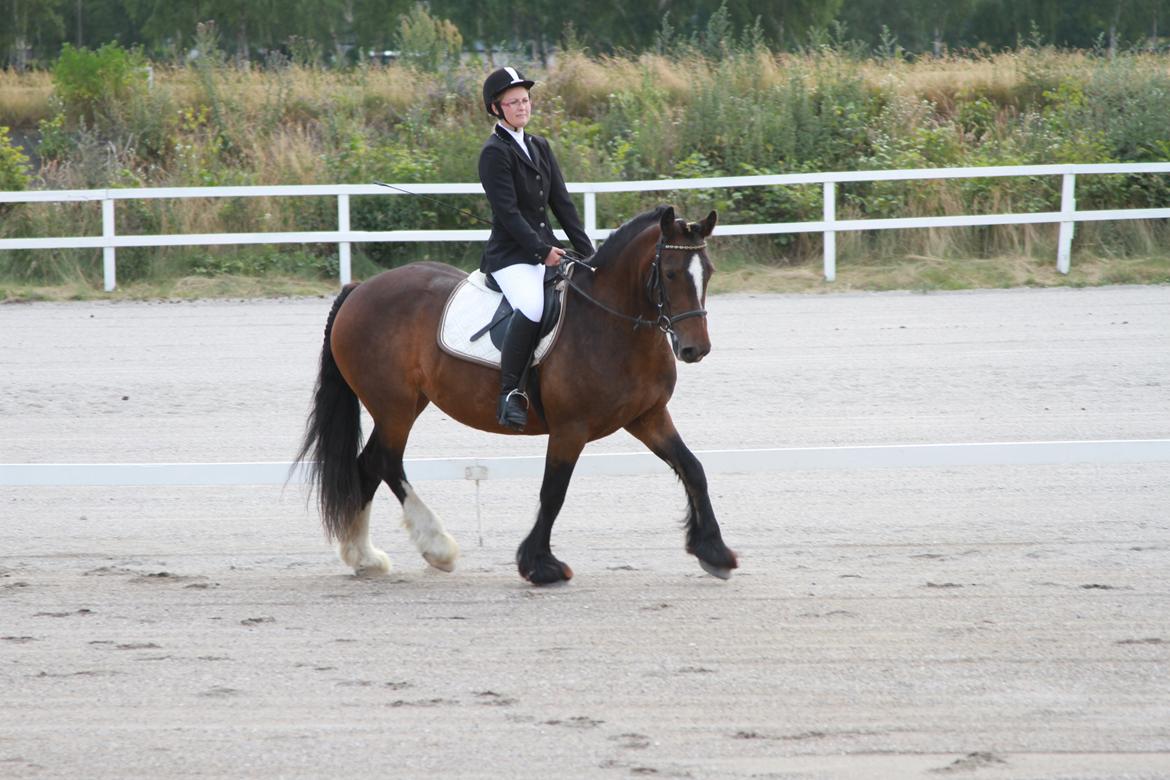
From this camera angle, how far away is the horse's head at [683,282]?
224 inches

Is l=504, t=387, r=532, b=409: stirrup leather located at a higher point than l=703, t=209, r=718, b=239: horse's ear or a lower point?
lower

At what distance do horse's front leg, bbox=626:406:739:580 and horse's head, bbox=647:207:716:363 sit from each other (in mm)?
574

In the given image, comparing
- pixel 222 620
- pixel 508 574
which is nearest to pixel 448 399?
pixel 508 574

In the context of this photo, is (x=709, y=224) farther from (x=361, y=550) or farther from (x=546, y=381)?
(x=361, y=550)

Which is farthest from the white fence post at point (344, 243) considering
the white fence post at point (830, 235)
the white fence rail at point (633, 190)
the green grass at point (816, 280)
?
the white fence post at point (830, 235)

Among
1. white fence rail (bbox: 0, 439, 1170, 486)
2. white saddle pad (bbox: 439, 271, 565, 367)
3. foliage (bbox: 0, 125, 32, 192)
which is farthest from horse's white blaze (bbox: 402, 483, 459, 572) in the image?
foliage (bbox: 0, 125, 32, 192)

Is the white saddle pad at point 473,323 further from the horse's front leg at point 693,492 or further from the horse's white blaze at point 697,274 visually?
the horse's white blaze at point 697,274

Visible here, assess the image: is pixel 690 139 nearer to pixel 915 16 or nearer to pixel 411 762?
pixel 411 762

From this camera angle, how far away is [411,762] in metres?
4.09

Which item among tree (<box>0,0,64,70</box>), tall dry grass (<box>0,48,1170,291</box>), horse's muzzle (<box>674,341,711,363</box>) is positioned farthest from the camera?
tree (<box>0,0,64,70</box>)

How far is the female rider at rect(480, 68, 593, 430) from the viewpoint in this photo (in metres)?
6.15

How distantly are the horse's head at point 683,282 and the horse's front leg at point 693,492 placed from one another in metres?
0.57

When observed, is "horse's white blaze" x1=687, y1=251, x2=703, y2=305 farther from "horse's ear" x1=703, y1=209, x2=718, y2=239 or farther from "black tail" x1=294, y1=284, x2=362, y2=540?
"black tail" x1=294, y1=284, x2=362, y2=540

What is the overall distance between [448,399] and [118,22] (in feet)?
156
